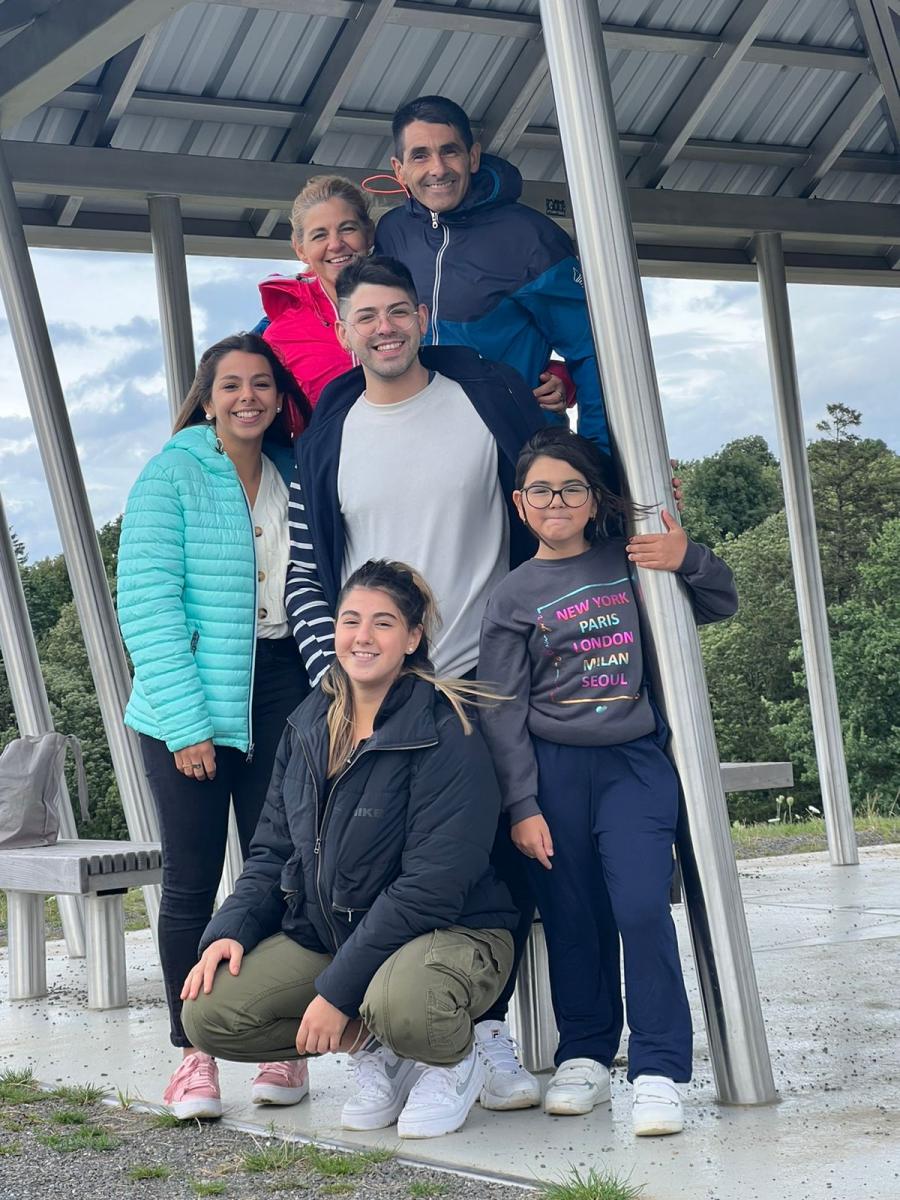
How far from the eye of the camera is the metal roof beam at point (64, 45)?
5.84 metres

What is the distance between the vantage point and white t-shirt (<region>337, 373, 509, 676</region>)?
12.2 ft

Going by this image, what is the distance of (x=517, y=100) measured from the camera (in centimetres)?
764

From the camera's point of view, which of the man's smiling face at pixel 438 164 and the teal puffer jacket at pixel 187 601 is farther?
the man's smiling face at pixel 438 164

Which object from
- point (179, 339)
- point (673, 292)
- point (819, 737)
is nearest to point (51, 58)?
point (179, 339)

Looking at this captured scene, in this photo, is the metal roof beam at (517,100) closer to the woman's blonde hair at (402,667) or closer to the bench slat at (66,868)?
the bench slat at (66,868)

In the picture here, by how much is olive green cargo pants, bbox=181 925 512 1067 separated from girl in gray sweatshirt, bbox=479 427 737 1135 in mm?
198

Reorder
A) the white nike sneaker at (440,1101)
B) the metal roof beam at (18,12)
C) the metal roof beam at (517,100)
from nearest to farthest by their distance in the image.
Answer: the white nike sneaker at (440,1101) → the metal roof beam at (18,12) → the metal roof beam at (517,100)

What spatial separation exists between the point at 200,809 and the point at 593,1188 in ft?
4.82

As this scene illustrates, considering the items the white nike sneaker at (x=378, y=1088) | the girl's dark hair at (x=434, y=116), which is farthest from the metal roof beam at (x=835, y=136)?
the white nike sneaker at (x=378, y=1088)

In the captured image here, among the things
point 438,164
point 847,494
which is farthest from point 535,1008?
point 847,494

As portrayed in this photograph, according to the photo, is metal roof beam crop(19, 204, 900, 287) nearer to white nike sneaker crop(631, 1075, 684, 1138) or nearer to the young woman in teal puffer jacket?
the young woman in teal puffer jacket

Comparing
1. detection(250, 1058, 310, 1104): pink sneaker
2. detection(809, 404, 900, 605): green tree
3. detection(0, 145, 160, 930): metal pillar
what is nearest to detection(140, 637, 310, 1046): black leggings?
detection(250, 1058, 310, 1104): pink sneaker

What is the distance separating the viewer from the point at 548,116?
26.4 feet

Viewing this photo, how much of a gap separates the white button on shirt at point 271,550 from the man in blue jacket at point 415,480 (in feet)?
0.29
